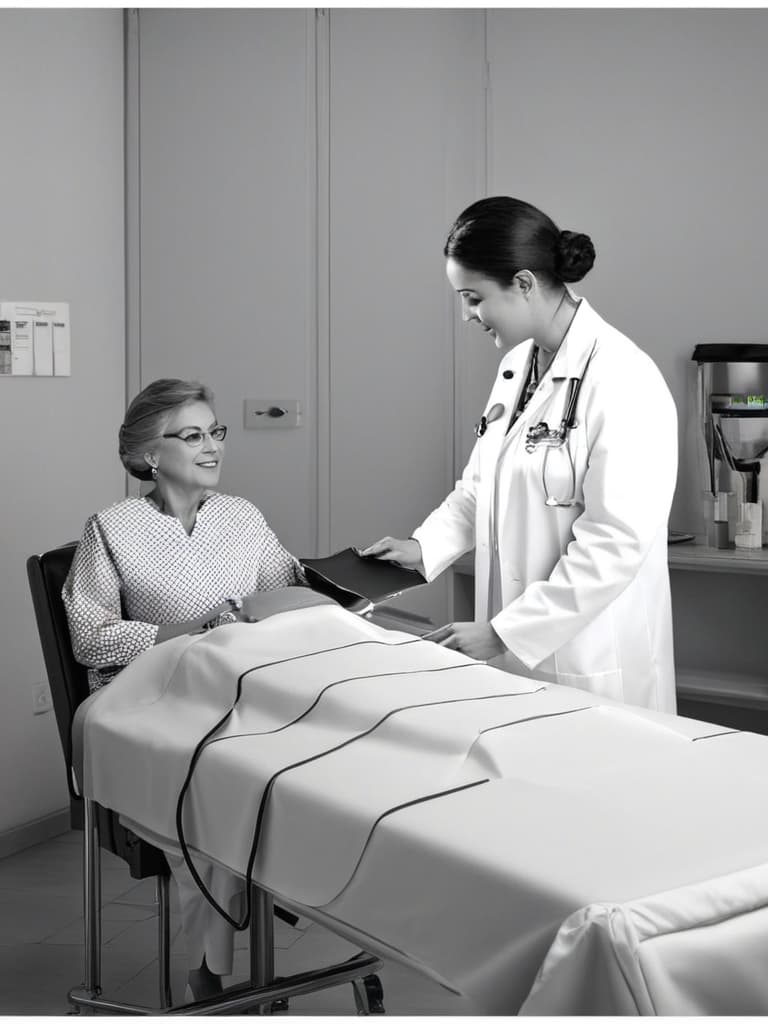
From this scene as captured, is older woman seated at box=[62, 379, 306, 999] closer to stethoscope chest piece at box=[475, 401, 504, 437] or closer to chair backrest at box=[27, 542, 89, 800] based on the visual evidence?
chair backrest at box=[27, 542, 89, 800]

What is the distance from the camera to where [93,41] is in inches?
142

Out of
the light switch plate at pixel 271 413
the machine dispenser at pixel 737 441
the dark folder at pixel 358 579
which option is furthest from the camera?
the light switch plate at pixel 271 413

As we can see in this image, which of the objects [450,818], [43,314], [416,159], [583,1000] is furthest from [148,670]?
[416,159]

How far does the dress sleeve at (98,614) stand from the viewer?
2111mm

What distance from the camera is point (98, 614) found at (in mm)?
2145

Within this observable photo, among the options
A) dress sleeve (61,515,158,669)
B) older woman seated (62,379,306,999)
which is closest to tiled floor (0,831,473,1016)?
older woman seated (62,379,306,999)

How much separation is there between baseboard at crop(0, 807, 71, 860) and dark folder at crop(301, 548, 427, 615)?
1.53 meters

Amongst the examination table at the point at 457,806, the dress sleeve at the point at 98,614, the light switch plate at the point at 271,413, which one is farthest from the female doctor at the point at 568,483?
the light switch plate at the point at 271,413

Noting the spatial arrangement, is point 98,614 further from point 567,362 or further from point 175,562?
point 567,362

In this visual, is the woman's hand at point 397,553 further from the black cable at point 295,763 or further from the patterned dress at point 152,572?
the black cable at point 295,763

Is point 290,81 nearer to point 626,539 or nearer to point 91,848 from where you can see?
point 626,539

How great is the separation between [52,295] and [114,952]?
6.42ft

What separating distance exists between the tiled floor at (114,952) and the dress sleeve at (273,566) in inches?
34.8

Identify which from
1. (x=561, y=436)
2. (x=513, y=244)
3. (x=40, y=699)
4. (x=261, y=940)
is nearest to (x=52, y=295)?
(x=40, y=699)
